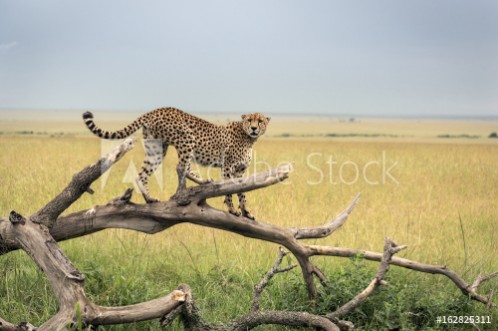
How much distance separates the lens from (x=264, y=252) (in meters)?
7.66

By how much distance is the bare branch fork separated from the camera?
16.4 ft

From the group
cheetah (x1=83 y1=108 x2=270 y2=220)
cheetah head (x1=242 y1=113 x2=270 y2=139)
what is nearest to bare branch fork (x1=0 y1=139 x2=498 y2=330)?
cheetah (x1=83 y1=108 x2=270 y2=220)

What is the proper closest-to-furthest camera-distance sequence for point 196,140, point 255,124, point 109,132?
point 255,124, point 109,132, point 196,140

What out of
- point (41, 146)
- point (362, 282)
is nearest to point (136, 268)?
point (362, 282)

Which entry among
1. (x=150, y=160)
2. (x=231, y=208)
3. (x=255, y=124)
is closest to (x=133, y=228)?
(x=150, y=160)

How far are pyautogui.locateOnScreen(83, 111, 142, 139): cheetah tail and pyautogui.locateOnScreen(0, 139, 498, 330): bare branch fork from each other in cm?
27

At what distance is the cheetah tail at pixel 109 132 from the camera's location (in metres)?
5.17

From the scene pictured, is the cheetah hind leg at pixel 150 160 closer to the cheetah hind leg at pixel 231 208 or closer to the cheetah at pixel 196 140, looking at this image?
the cheetah at pixel 196 140

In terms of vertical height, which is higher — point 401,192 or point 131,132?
point 131,132

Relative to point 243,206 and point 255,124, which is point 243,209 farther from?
point 255,124

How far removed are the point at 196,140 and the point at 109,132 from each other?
2.72ft

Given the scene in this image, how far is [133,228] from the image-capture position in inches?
222

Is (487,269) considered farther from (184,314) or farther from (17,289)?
(17,289)

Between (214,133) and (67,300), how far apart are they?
2055 millimetres
